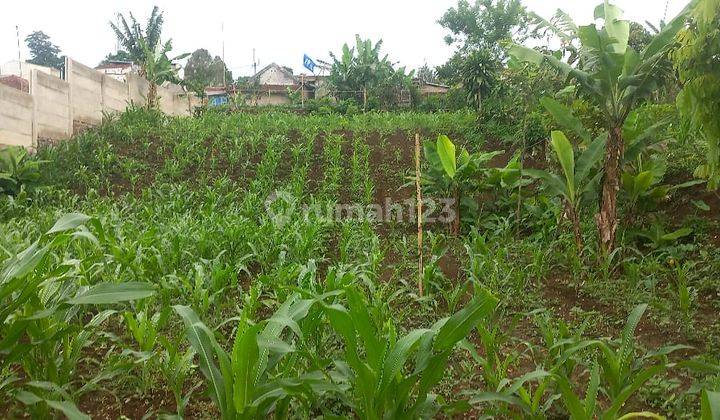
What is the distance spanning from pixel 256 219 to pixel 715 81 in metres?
4.78

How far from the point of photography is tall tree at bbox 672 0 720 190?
3059 millimetres

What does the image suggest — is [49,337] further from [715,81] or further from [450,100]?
[450,100]

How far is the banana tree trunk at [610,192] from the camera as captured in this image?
455cm

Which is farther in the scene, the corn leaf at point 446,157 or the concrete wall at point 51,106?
the concrete wall at point 51,106

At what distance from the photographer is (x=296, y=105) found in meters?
21.7

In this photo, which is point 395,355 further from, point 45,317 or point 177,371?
point 45,317

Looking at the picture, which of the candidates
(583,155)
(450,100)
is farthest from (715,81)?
(450,100)

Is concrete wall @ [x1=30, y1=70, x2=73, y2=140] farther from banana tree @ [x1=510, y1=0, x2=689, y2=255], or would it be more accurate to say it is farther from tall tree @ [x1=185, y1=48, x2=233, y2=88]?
tall tree @ [x1=185, y1=48, x2=233, y2=88]

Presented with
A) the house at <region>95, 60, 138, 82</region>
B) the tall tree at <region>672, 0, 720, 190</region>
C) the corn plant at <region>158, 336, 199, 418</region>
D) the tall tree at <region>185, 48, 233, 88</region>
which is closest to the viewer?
the corn plant at <region>158, 336, 199, 418</region>

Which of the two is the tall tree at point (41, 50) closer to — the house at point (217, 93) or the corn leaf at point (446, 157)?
the house at point (217, 93)

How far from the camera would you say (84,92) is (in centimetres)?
1007

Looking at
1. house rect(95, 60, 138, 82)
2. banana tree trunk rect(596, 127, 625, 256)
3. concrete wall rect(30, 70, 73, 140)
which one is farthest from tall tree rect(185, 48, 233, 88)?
banana tree trunk rect(596, 127, 625, 256)

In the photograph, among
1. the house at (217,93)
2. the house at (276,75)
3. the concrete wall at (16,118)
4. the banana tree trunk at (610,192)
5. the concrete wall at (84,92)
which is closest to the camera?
the banana tree trunk at (610,192)

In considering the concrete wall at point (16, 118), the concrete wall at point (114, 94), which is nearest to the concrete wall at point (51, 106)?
the concrete wall at point (16, 118)
